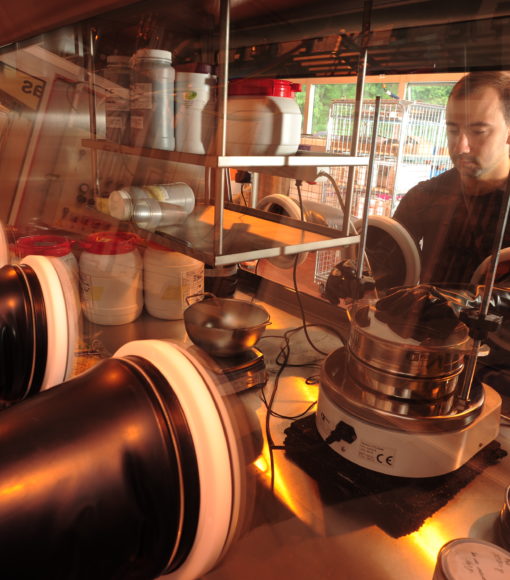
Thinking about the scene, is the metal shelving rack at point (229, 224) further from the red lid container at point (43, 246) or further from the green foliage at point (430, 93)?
the red lid container at point (43, 246)

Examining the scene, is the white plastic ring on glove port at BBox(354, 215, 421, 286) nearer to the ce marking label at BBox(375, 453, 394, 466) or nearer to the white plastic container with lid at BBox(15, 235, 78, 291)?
the ce marking label at BBox(375, 453, 394, 466)

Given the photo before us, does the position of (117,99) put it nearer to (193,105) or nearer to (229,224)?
(193,105)

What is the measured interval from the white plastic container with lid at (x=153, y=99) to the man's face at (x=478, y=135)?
41 cm

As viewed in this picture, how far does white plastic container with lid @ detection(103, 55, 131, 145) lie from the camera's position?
0.81m

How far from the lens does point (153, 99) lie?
73 cm

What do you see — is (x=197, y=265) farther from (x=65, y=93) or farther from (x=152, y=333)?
(x=65, y=93)

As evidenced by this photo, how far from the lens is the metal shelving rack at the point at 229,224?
0.59m

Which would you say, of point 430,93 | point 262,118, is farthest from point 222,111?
point 430,93

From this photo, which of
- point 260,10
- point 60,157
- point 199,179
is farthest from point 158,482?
point 60,157

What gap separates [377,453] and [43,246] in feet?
2.40

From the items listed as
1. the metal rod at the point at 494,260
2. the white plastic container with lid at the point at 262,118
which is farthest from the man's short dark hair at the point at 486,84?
the white plastic container with lid at the point at 262,118

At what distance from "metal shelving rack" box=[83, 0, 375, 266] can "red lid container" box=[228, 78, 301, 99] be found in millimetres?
22

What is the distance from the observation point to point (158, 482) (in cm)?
35

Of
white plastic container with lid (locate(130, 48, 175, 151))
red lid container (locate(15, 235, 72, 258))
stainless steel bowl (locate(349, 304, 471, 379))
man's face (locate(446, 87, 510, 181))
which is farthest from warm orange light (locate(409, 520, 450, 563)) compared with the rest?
red lid container (locate(15, 235, 72, 258))
